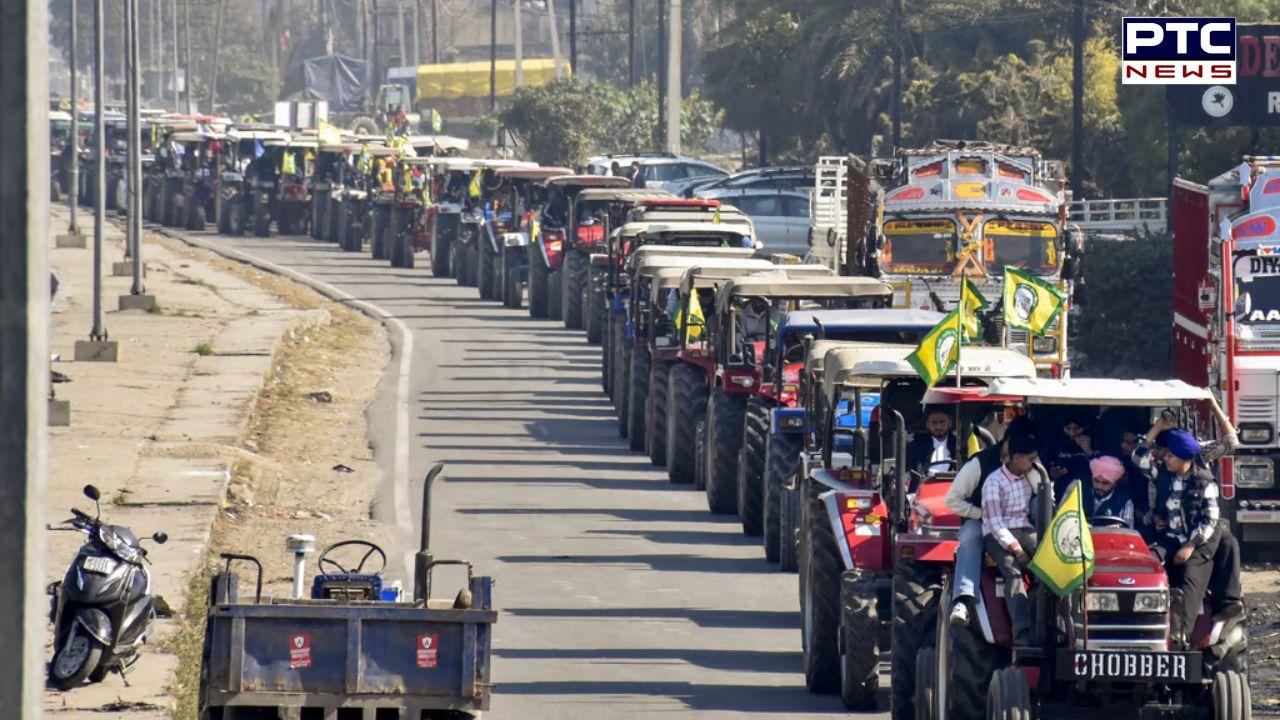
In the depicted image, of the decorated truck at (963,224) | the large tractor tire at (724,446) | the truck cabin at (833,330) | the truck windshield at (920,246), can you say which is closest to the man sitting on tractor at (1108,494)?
the truck cabin at (833,330)

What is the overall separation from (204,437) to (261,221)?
35.5 meters

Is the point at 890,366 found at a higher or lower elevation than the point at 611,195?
lower

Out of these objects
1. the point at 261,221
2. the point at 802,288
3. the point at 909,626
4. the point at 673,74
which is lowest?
the point at 909,626

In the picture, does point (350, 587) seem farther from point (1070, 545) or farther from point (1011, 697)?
point (1070, 545)

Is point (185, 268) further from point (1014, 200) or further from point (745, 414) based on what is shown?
point (745, 414)

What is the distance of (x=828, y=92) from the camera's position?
59.6 m

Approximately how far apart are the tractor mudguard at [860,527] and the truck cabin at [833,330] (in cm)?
319

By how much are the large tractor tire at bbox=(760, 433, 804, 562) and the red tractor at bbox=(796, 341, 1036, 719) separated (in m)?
2.74

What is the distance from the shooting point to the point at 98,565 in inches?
535

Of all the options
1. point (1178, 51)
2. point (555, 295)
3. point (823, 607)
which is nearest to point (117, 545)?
point (823, 607)

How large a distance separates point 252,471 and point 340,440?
3.07 meters

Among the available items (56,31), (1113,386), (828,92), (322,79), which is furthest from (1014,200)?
(56,31)

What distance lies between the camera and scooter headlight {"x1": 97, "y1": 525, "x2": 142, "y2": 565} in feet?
44.9

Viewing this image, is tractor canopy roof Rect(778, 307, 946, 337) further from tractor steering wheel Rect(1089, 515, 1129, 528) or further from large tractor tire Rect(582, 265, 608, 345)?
large tractor tire Rect(582, 265, 608, 345)
